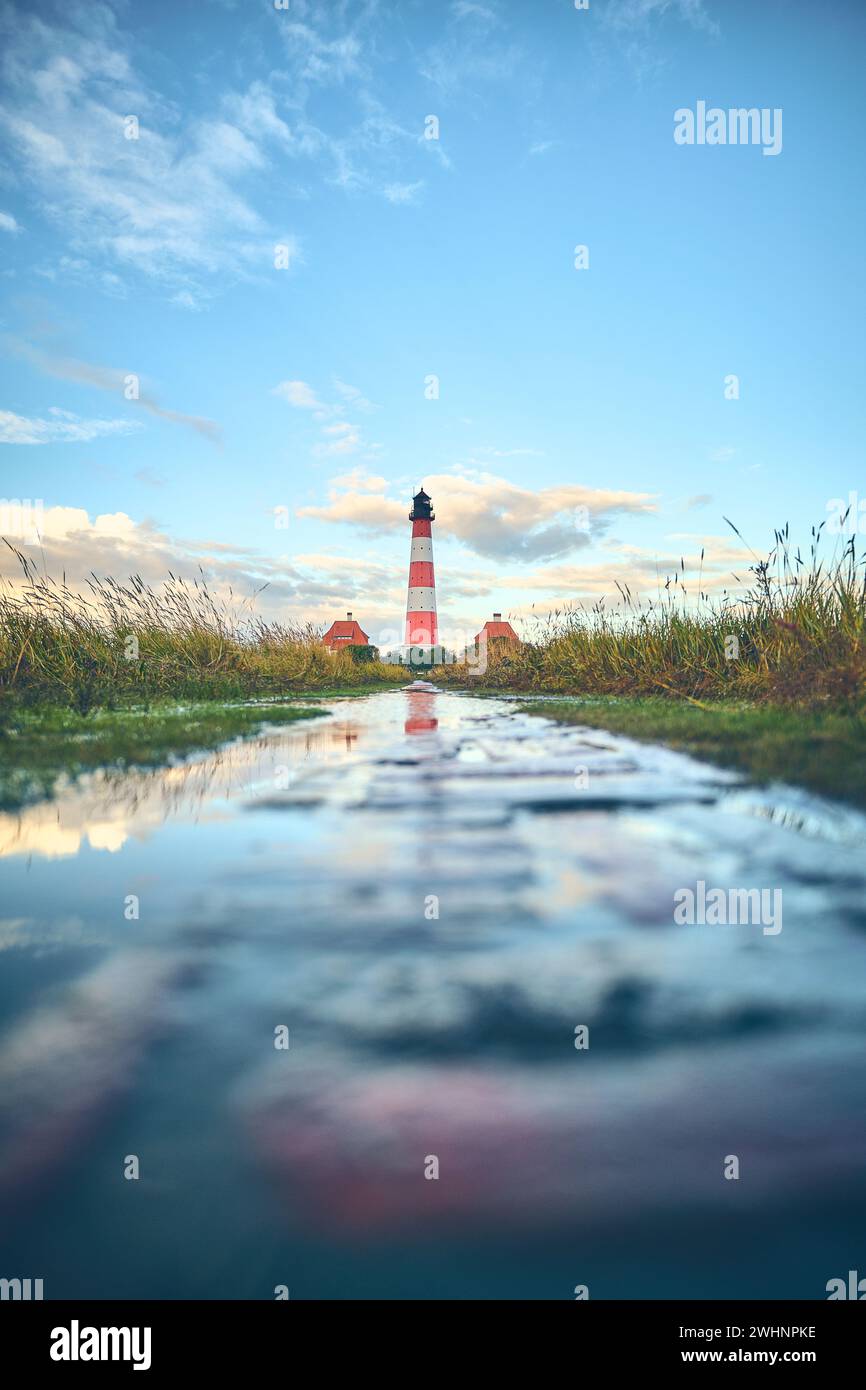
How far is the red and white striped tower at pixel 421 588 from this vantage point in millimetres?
49906

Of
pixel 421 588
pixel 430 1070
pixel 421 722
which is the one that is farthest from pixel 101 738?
pixel 421 588

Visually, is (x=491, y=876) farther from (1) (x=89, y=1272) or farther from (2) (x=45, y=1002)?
(1) (x=89, y=1272)

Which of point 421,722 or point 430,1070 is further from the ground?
point 421,722

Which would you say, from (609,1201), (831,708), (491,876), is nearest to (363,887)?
(491,876)

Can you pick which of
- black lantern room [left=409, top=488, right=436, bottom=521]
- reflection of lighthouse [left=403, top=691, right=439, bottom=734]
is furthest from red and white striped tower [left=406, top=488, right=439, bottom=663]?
reflection of lighthouse [left=403, top=691, right=439, bottom=734]

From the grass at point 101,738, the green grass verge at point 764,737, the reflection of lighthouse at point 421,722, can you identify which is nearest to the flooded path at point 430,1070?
the green grass verge at point 764,737

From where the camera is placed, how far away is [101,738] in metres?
6.07

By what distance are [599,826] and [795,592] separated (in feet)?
21.3

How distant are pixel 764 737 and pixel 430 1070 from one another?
16.2 feet

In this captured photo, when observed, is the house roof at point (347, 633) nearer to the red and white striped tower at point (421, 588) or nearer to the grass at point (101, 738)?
the red and white striped tower at point (421, 588)

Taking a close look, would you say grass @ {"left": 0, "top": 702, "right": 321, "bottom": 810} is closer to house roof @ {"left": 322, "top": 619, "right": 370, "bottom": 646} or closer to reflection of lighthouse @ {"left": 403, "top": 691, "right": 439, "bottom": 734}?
reflection of lighthouse @ {"left": 403, "top": 691, "right": 439, "bottom": 734}

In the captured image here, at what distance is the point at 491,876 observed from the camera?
2.46 metres

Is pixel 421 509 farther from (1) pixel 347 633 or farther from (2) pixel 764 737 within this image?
(2) pixel 764 737

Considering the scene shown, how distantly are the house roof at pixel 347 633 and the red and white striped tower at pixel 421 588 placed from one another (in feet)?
53.2
